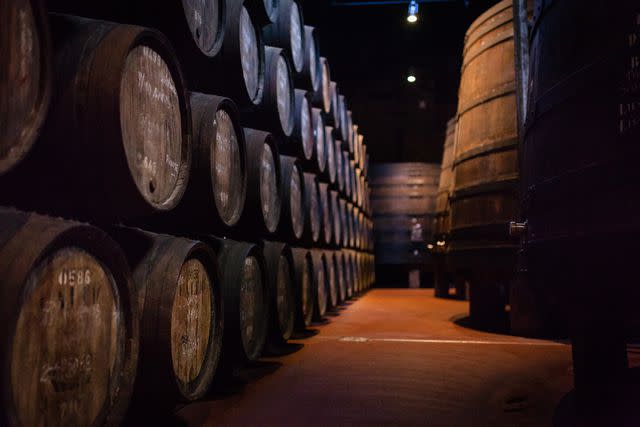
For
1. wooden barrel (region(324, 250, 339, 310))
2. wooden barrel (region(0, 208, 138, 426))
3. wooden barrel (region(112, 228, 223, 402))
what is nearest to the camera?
wooden barrel (region(0, 208, 138, 426))

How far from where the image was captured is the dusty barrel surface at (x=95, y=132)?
1634 mm

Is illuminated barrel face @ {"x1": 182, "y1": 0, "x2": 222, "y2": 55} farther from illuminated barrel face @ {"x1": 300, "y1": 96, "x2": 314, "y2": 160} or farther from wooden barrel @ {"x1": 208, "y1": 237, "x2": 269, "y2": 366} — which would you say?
illuminated barrel face @ {"x1": 300, "y1": 96, "x2": 314, "y2": 160}

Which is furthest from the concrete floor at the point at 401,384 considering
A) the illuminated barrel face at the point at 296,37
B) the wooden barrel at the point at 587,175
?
the illuminated barrel face at the point at 296,37

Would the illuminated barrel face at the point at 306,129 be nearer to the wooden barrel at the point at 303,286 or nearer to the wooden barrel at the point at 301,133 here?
the wooden barrel at the point at 301,133

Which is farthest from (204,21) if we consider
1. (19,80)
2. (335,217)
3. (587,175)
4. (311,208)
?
(335,217)

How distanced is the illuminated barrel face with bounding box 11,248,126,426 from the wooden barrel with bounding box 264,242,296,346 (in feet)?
6.04

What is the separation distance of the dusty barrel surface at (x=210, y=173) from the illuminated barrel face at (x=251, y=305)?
0.42m

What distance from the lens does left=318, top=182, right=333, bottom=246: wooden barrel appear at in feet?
19.5

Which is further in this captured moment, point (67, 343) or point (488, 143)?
point (488, 143)

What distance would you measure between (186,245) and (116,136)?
2.29 ft

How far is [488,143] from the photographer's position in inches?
188

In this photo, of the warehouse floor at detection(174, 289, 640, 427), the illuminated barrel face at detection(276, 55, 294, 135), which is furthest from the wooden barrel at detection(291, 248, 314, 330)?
the illuminated barrel face at detection(276, 55, 294, 135)

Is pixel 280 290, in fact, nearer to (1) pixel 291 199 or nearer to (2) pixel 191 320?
(1) pixel 291 199

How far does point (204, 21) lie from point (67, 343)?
1716mm
